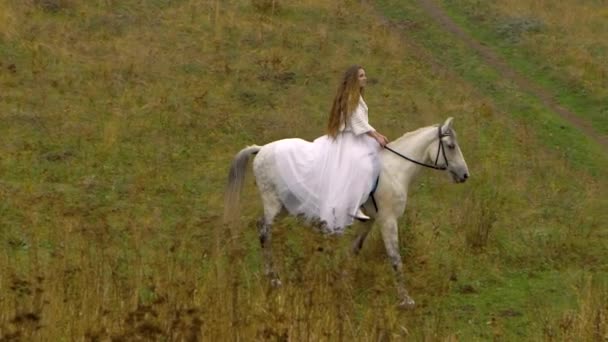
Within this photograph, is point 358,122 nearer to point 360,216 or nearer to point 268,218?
point 360,216

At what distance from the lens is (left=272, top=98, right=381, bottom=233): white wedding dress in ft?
30.5

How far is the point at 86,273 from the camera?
6.64 meters

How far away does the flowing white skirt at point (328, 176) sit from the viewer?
9.30 metres

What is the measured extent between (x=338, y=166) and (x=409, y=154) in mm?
922

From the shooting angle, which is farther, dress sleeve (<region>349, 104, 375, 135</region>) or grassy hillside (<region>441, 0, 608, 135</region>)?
grassy hillside (<region>441, 0, 608, 135</region>)

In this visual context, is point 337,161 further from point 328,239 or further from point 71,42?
point 71,42

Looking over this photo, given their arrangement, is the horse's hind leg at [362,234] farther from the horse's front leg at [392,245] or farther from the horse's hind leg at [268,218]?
the horse's hind leg at [268,218]

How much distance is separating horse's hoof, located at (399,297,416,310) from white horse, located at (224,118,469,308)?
55 centimetres

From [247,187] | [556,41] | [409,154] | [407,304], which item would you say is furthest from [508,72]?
[407,304]

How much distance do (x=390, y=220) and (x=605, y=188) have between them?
19.5 ft

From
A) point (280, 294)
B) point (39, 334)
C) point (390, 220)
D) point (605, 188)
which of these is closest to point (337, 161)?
point (390, 220)

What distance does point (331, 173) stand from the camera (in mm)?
9367

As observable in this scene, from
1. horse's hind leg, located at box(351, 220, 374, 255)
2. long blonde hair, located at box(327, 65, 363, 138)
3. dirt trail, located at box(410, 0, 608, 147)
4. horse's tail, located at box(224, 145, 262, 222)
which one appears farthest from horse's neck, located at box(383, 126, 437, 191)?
dirt trail, located at box(410, 0, 608, 147)

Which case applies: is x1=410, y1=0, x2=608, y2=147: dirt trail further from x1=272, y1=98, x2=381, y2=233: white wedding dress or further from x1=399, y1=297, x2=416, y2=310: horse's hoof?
x1=399, y1=297, x2=416, y2=310: horse's hoof
